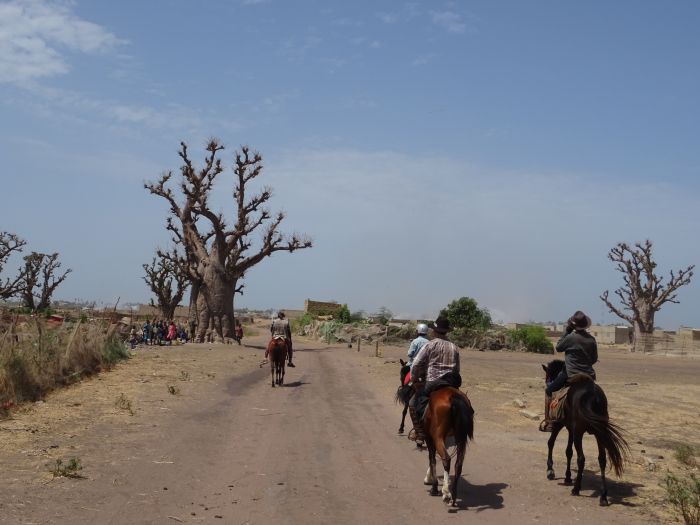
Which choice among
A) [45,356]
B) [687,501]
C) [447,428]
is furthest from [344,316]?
[687,501]

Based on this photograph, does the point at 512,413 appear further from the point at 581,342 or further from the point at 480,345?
the point at 480,345

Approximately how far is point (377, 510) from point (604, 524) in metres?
2.48

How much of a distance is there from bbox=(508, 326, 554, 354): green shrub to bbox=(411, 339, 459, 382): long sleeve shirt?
1646 inches

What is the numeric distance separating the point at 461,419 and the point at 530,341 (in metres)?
42.7

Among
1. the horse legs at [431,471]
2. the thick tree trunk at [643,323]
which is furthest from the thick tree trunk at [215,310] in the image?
the thick tree trunk at [643,323]

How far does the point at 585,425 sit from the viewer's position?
833 cm

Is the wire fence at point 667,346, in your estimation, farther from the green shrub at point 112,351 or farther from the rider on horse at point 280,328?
the green shrub at point 112,351

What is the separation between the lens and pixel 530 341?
48.6m

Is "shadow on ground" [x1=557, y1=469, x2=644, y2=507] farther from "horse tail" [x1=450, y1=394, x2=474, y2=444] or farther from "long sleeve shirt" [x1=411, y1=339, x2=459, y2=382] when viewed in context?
"long sleeve shirt" [x1=411, y1=339, x2=459, y2=382]

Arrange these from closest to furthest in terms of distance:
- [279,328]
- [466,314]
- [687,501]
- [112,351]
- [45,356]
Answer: [687,501] < [45,356] < [279,328] < [112,351] < [466,314]

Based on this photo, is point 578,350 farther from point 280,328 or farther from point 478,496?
point 280,328

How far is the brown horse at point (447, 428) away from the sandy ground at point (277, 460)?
0.28m

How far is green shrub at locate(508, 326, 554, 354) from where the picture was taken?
4847 centimetres

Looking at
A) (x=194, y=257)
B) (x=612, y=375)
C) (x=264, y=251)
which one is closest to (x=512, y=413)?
(x=612, y=375)
